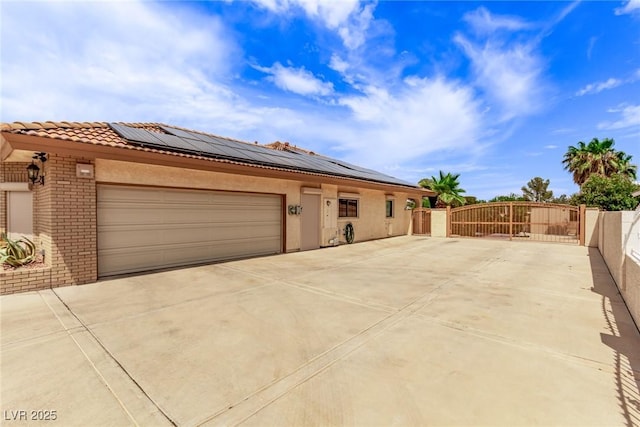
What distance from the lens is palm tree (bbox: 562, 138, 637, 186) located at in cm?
2504

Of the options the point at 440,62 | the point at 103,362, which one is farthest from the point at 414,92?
the point at 103,362

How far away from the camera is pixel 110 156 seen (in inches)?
255

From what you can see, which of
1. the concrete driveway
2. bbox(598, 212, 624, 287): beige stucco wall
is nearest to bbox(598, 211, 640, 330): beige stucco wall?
bbox(598, 212, 624, 287): beige stucco wall

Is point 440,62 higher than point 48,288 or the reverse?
higher

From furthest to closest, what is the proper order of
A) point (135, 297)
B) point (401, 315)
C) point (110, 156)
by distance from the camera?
point (110, 156)
point (135, 297)
point (401, 315)

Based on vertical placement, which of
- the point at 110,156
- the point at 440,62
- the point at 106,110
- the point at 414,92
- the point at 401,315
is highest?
the point at 440,62

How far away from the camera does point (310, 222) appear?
12.5 metres

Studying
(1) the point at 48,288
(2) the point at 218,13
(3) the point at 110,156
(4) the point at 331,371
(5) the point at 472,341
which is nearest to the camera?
(4) the point at 331,371

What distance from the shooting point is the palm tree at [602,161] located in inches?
986

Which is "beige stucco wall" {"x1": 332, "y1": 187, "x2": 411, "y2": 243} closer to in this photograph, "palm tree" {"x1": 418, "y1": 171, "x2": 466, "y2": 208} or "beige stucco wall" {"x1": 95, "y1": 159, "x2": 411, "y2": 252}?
"beige stucco wall" {"x1": 95, "y1": 159, "x2": 411, "y2": 252}

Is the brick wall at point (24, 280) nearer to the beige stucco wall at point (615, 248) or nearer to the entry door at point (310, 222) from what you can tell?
the entry door at point (310, 222)

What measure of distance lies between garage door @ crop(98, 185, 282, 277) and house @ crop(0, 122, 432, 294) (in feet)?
0.09

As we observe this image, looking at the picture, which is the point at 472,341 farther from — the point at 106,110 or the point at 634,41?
the point at 106,110

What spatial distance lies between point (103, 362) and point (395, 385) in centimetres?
327
